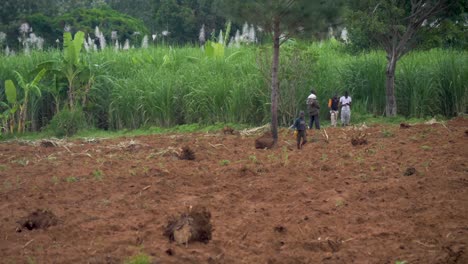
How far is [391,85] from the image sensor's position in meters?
17.7

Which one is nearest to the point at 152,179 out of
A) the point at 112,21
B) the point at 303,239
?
the point at 303,239

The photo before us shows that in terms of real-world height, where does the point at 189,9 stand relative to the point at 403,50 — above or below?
above

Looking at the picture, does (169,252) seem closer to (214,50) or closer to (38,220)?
(38,220)

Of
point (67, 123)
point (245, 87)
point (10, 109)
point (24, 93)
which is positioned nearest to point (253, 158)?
point (245, 87)

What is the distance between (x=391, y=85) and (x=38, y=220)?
12.3m

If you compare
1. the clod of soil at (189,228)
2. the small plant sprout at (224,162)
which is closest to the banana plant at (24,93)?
the small plant sprout at (224,162)

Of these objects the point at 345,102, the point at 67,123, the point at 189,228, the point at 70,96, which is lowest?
the point at 67,123

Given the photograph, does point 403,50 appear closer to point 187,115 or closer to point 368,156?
point 187,115

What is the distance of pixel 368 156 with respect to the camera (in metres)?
10.6

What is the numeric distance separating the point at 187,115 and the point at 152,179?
32.0 feet

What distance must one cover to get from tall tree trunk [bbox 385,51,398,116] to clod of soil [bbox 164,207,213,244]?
39.1ft

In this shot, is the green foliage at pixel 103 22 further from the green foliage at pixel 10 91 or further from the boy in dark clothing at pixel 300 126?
the boy in dark clothing at pixel 300 126

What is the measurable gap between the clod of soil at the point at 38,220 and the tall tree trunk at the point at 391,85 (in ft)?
39.9

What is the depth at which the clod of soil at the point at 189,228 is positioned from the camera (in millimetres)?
6285
